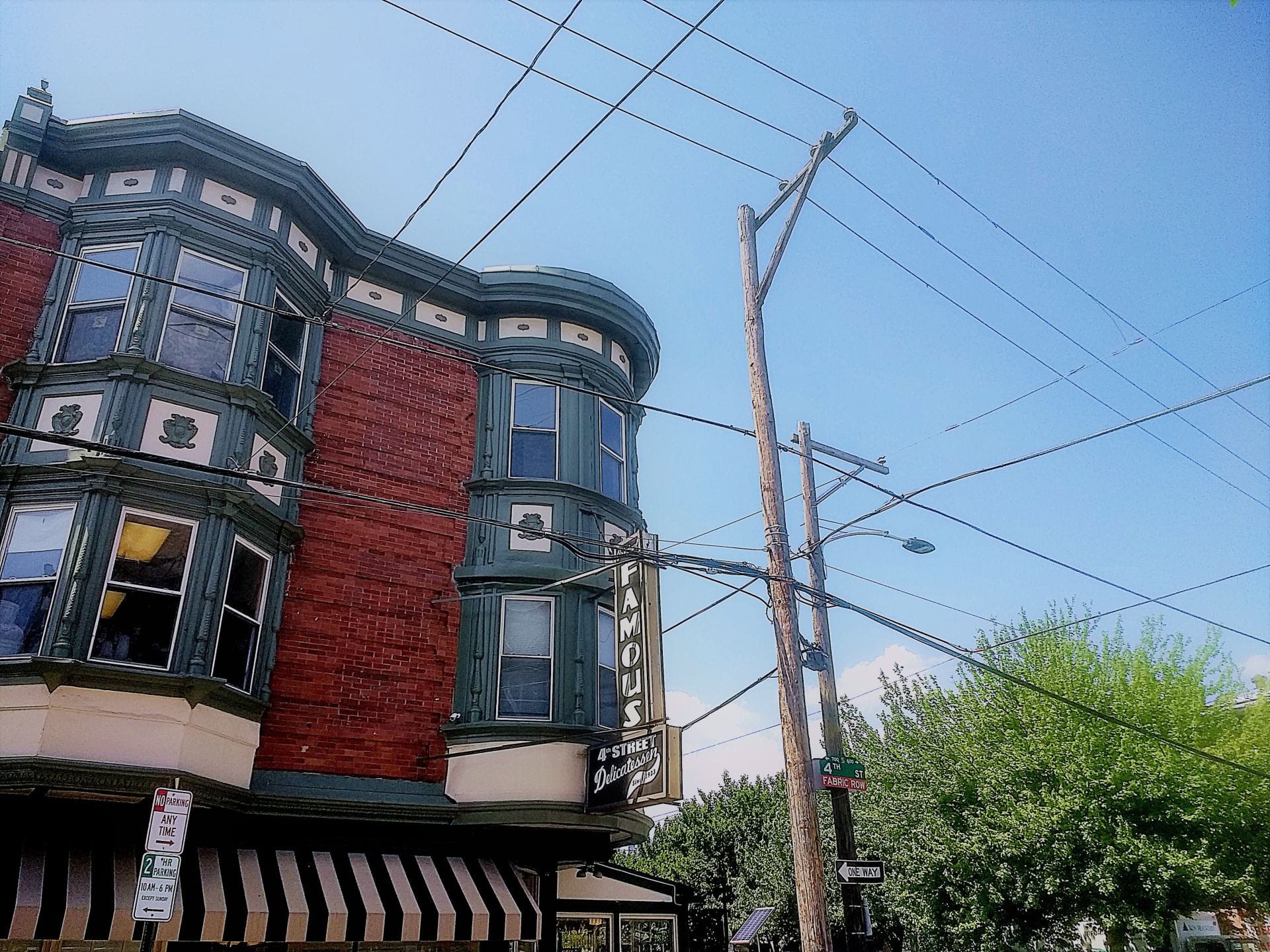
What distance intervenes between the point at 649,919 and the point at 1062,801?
24.7 feet

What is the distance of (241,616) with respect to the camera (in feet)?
37.7

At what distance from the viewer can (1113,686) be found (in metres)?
17.6

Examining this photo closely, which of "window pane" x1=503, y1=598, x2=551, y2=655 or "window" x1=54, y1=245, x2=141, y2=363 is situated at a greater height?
"window" x1=54, y1=245, x2=141, y2=363

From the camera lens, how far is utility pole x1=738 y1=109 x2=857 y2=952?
8.62 m

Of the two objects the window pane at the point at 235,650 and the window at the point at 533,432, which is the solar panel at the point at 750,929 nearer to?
the window at the point at 533,432

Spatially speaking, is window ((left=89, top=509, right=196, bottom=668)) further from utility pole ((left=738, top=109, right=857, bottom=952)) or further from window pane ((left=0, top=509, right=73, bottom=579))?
utility pole ((left=738, top=109, right=857, bottom=952))

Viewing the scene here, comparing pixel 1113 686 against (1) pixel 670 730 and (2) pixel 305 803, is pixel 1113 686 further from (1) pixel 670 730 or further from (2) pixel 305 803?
(2) pixel 305 803

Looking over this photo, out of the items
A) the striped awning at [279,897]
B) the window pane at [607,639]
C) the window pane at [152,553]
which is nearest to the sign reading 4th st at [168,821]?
the striped awning at [279,897]

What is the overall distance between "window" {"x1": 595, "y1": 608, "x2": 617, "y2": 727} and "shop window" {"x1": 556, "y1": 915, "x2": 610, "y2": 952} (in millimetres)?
3383

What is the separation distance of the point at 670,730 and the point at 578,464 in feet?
18.5

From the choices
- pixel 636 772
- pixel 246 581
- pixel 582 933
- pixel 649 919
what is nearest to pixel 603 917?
pixel 582 933

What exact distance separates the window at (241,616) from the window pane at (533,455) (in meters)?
4.29

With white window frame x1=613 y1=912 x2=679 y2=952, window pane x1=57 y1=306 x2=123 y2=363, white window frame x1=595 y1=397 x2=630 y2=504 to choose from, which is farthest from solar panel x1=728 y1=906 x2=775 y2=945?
window pane x1=57 y1=306 x2=123 y2=363

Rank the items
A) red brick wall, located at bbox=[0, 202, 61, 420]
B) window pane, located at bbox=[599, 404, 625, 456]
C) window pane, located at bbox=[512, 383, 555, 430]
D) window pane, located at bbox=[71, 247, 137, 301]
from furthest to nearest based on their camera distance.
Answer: window pane, located at bbox=[599, 404, 625, 456] → window pane, located at bbox=[512, 383, 555, 430] → window pane, located at bbox=[71, 247, 137, 301] → red brick wall, located at bbox=[0, 202, 61, 420]
